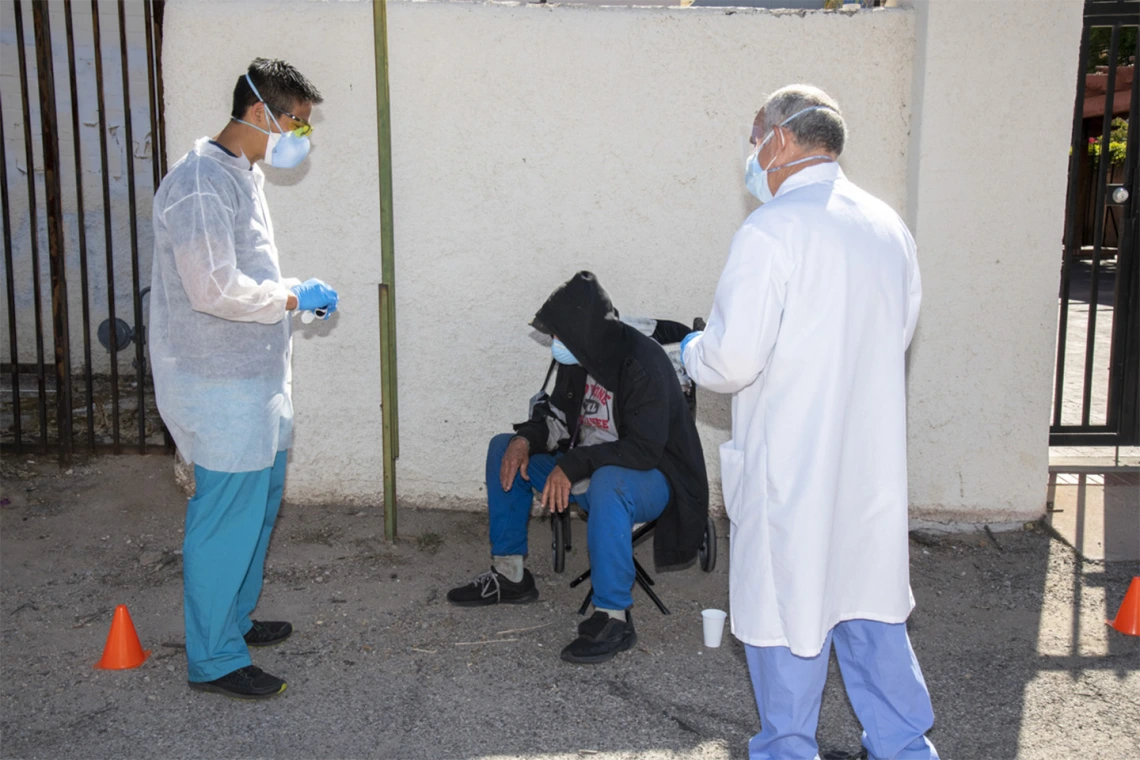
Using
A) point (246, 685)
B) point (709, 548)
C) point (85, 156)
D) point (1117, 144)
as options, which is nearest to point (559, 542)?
point (709, 548)

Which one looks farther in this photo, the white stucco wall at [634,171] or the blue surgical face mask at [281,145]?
the white stucco wall at [634,171]

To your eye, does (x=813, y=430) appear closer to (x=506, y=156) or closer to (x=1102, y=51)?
(x=506, y=156)

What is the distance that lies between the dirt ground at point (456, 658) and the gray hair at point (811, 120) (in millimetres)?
1834

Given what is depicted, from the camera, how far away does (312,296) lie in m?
3.53

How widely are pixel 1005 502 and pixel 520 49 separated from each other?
10.4ft

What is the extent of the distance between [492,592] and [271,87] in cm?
210

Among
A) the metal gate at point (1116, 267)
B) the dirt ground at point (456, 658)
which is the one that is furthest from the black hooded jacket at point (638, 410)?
the metal gate at point (1116, 267)

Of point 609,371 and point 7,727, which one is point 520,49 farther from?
point 7,727

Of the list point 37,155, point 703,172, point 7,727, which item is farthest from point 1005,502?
point 37,155

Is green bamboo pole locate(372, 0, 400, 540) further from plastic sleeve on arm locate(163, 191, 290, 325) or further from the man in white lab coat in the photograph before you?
the man in white lab coat

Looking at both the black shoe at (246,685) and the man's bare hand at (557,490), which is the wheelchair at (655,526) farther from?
the black shoe at (246,685)

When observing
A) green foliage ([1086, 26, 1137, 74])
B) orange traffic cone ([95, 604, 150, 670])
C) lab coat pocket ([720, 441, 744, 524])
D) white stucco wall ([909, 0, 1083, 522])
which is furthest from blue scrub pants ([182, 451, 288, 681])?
green foliage ([1086, 26, 1137, 74])

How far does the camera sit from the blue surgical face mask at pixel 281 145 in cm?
345

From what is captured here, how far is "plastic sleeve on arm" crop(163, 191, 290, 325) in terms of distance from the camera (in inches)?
126
